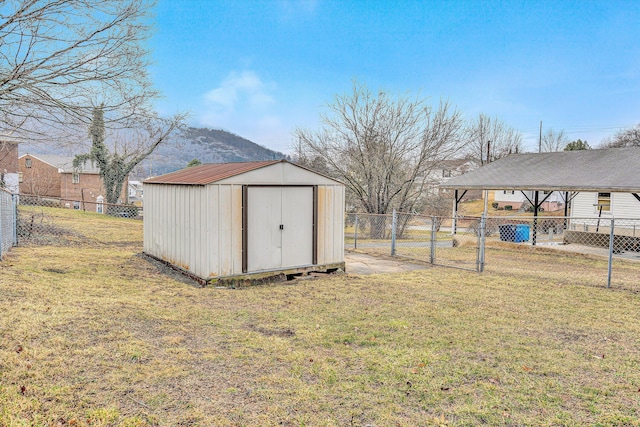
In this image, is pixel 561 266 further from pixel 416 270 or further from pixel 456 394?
pixel 456 394

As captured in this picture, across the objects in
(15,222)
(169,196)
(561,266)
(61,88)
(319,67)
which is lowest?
(561,266)

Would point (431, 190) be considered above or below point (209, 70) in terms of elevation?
below

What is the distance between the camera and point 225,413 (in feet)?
10.2

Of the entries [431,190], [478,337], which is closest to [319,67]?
[431,190]

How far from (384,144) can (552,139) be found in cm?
3993

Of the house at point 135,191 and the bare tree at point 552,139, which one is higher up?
the bare tree at point 552,139

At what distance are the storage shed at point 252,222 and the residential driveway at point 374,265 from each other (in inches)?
37.5

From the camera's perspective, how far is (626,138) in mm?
47875

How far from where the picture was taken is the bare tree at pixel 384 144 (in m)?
19.8

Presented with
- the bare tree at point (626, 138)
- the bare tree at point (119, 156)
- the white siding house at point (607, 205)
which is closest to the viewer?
the white siding house at point (607, 205)

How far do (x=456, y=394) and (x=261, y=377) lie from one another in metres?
1.66

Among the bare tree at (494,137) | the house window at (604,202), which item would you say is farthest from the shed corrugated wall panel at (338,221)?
the bare tree at (494,137)

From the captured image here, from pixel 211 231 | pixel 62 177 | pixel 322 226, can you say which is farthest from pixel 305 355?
pixel 62 177

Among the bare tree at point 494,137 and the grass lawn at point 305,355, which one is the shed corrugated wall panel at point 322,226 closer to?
the grass lawn at point 305,355
